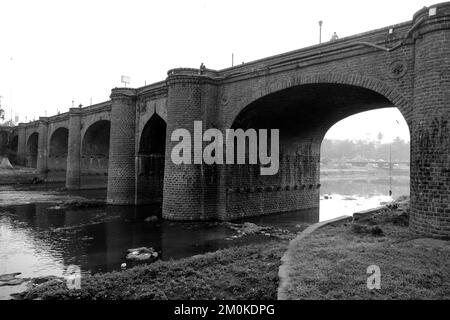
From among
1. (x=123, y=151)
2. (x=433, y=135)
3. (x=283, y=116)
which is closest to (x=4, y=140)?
(x=123, y=151)

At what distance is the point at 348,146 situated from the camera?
110938 mm

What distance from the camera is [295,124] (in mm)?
18750

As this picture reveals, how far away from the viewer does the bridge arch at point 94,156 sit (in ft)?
102

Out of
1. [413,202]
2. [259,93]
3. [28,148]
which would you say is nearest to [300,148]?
[259,93]

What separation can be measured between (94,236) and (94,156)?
1917cm

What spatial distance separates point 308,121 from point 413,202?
386 inches

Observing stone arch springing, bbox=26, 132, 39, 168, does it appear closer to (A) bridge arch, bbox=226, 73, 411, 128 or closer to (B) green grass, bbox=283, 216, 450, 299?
(A) bridge arch, bbox=226, 73, 411, 128

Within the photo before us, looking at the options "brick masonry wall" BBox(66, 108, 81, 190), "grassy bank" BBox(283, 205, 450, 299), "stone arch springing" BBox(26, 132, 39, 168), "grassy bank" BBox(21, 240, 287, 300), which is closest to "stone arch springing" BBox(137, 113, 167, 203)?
"brick masonry wall" BBox(66, 108, 81, 190)

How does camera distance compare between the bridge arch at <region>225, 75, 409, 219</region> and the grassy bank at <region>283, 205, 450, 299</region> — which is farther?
the bridge arch at <region>225, 75, 409, 219</region>

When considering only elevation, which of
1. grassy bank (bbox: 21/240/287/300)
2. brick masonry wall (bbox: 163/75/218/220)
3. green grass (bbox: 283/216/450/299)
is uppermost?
brick masonry wall (bbox: 163/75/218/220)

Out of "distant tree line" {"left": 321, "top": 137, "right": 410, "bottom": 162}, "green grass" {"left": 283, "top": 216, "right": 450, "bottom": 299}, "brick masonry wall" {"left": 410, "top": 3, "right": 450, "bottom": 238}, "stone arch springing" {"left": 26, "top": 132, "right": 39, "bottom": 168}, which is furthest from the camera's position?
"distant tree line" {"left": 321, "top": 137, "right": 410, "bottom": 162}

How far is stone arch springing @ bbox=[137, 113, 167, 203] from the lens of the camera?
22094 millimetres

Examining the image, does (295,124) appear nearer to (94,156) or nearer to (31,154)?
(94,156)

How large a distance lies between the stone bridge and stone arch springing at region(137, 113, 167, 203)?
2.5 inches
